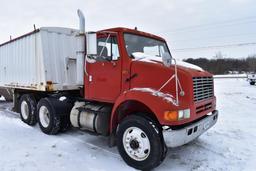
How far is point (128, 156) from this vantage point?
180 inches

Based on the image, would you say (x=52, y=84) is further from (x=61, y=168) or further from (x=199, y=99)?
(x=199, y=99)

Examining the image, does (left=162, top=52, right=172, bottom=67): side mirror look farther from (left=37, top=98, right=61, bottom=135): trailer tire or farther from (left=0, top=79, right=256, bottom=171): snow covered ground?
(left=37, top=98, right=61, bottom=135): trailer tire

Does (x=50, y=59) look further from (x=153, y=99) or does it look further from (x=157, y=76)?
(x=153, y=99)

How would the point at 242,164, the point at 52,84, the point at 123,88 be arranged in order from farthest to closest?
1. the point at 52,84
2. the point at 123,88
3. the point at 242,164

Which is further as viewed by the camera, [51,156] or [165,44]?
[165,44]

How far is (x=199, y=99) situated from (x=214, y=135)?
7.26 feet

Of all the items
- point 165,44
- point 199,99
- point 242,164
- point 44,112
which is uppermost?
point 165,44

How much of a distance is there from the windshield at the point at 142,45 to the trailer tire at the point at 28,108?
161 inches

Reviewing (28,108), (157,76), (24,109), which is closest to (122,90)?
(157,76)

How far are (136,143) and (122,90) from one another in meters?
1.06

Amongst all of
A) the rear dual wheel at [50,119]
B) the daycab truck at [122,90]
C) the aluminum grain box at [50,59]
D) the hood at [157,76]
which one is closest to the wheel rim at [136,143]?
the daycab truck at [122,90]

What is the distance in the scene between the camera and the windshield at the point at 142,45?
5078 mm

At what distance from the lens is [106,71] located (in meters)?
5.24

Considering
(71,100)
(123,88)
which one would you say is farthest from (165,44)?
(71,100)
